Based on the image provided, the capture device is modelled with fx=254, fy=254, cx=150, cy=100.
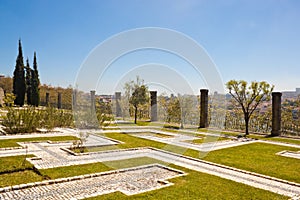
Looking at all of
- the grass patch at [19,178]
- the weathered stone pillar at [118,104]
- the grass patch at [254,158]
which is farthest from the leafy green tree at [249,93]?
the grass patch at [19,178]

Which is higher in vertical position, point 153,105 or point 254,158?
point 153,105

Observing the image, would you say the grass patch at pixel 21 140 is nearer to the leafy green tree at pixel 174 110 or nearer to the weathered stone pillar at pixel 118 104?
the leafy green tree at pixel 174 110

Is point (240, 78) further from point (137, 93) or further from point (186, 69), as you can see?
point (137, 93)

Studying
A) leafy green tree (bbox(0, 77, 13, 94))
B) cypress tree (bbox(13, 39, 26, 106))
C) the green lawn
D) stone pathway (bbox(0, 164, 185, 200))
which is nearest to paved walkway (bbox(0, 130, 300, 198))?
stone pathway (bbox(0, 164, 185, 200))

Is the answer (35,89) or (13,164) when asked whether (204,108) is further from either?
(35,89)

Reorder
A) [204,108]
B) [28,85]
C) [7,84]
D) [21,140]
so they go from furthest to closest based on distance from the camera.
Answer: [7,84]
[28,85]
[204,108]
[21,140]

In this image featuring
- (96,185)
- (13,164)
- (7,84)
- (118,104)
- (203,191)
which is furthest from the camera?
(7,84)

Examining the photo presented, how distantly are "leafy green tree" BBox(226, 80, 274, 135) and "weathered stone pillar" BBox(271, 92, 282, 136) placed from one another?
31cm

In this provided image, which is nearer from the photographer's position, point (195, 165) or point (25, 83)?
point (195, 165)

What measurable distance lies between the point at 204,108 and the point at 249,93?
3.07 metres

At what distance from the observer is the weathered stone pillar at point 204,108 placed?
1439cm

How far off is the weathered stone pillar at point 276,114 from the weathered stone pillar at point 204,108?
11.9ft

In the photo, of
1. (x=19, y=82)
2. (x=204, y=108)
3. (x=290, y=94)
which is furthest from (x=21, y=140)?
(x=19, y=82)

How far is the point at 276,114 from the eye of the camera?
11.8m
